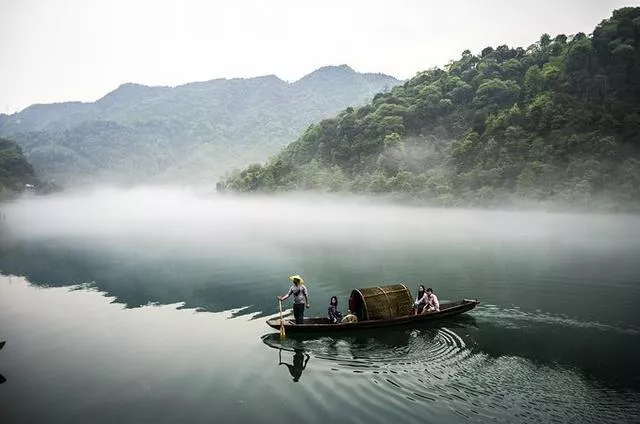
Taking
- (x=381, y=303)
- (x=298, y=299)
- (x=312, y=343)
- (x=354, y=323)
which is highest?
(x=298, y=299)

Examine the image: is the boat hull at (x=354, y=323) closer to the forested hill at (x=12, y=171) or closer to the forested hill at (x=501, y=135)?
the forested hill at (x=501, y=135)

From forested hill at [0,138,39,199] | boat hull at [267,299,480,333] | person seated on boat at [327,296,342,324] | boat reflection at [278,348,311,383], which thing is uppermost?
forested hill at [0,138,39,199]

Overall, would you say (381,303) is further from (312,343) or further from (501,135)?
(501,135)

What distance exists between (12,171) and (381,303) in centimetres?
16705

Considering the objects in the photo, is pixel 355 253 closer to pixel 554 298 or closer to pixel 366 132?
pixel 554 298

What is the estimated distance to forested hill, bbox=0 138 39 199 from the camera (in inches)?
5595

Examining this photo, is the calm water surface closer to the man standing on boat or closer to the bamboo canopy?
the bamboo canopy

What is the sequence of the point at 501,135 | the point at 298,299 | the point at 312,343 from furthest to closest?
1. the point at 501,135
2. the point at 298,299
3. the point at 312,343

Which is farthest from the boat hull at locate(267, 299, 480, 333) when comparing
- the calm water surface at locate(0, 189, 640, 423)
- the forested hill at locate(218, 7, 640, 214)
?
the forested hill at locate(218, 7, 640, 214)

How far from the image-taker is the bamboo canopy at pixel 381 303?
21.0m

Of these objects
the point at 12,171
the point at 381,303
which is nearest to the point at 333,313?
the point at 381,303

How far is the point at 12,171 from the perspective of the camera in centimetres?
15038

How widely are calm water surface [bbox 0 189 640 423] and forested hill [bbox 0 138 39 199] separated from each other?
116 meters

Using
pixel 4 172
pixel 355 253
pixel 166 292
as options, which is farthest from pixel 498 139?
pixel 4 172
